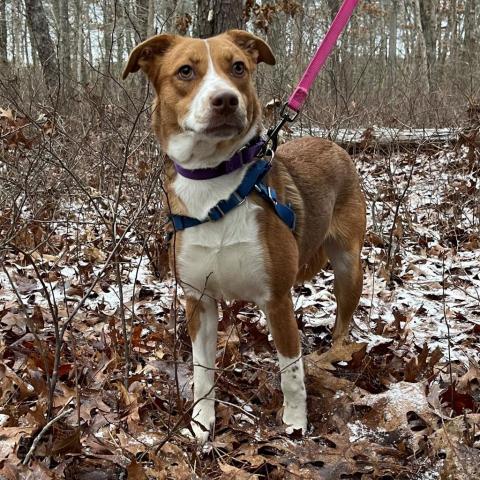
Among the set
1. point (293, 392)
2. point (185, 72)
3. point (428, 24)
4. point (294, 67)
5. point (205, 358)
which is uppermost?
point (428, 24)

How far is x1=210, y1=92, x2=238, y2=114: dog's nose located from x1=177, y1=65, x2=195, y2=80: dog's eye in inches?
13.0

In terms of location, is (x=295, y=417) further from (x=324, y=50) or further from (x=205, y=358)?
(x=324, y=50)

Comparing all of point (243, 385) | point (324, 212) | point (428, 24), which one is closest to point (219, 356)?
point (243, 385)

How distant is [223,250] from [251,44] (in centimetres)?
129

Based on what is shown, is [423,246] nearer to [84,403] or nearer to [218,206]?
[218,206]

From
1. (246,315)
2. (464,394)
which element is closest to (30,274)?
(246,315)

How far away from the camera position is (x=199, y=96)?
2.94 meters

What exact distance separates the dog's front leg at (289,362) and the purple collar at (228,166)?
706 millimetres

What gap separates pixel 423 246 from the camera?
6.04 meters

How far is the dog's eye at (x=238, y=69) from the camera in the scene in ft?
10.4

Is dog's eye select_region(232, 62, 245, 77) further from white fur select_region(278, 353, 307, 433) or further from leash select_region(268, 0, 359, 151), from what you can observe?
white fur select_region(278, 353, 307, 433)

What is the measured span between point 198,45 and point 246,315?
2.16 metres

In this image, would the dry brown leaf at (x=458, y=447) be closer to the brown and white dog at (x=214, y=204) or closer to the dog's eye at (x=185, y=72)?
the brown and white dog at (x=214, y=204)

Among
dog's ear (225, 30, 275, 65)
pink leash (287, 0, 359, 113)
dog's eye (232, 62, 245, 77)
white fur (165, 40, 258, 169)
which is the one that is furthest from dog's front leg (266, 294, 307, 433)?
dog's ear (225, 30, 275, 65)
